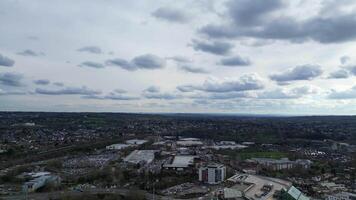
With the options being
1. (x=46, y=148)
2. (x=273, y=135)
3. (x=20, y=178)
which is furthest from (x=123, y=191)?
(x=273, y=135)

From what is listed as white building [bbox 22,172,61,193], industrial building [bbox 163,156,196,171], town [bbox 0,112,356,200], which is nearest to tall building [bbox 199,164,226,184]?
town [bbox 0,112,356,200]

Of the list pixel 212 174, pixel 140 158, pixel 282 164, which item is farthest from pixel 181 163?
pixel 282 164

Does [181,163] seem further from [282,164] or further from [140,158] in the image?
[282,164]

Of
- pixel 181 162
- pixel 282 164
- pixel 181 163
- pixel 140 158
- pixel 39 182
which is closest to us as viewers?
pixel 39 182

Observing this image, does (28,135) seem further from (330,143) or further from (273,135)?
(330,143)

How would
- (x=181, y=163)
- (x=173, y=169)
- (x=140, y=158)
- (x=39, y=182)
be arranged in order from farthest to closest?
1. (x=140, y=158)
2. (x=181, y=163)
3. (x=173, y=169)
4. (x=39, y=182)

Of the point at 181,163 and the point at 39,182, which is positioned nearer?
the point at 39,182

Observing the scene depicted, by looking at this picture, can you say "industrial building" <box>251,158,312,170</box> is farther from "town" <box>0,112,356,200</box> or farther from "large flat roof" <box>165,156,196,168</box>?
"large flat roof" <box>165,156,196,168</box>

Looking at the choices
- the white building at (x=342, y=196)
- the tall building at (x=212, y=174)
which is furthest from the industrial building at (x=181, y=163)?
the white building at (x=342, y=196)

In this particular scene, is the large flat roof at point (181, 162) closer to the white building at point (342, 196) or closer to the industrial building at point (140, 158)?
the industrial building at point (140, 158)
